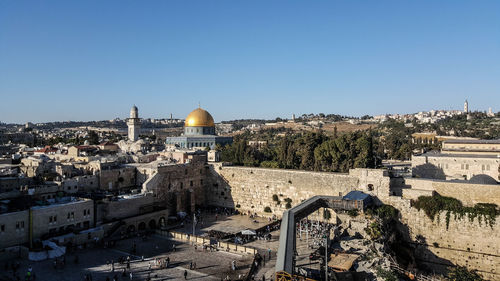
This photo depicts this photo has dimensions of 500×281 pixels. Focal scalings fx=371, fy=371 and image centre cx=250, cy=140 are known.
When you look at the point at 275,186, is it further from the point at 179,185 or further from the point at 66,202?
the point at 66,202

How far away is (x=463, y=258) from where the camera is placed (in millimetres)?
20312

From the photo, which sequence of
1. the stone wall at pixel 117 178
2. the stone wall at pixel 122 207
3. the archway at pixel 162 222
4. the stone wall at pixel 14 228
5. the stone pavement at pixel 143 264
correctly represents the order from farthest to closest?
the stone wall at pixel 117 178 → the archway at pixel 162 222 → the stone wall at pixel 122 207 → the stone wall at pixel 14 228 → the stone pavement at pixel 143 264

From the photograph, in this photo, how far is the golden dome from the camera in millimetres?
56969

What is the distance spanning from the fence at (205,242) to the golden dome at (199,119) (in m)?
34.4

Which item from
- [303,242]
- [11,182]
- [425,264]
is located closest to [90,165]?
[11,182]

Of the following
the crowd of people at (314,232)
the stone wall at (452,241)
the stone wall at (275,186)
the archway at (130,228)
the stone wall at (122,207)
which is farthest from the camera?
the stone wall at (275,186)

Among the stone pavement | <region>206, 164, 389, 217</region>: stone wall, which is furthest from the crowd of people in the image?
the stone pavement

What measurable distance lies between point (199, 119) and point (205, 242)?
37.3 m

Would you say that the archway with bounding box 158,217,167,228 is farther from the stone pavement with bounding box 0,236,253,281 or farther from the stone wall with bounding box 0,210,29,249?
the stone wall with bounding box 0,210,29,249

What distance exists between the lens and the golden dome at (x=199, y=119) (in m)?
57.0

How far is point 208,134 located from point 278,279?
4719cm

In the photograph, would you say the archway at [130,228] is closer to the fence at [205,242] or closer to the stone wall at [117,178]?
the fence at [205,242]

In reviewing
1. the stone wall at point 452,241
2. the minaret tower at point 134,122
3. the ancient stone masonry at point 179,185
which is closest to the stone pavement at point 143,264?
the ancient stone masonry at point 179,185

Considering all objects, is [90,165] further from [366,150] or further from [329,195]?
[366,150]
